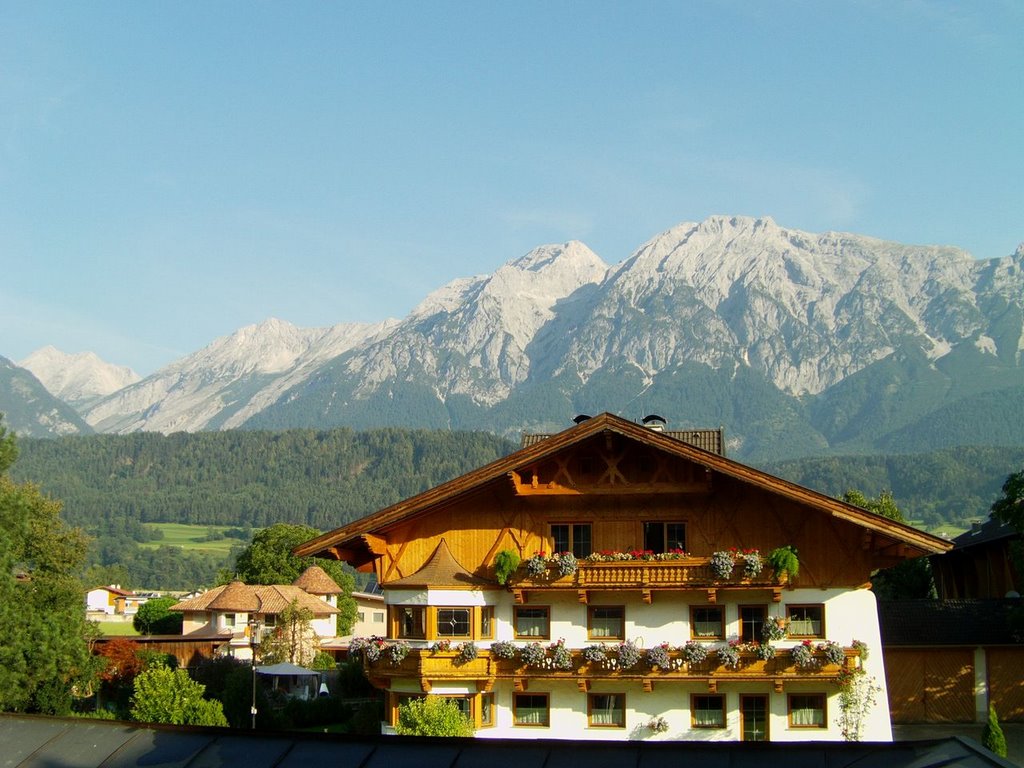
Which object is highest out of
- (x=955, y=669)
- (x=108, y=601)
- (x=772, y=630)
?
(x=108, y=601)

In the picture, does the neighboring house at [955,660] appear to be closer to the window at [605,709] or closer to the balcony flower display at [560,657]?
the window at [605,709]

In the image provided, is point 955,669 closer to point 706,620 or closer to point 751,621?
point 751,621

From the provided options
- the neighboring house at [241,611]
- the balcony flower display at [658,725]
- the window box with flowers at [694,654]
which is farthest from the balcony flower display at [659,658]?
the neighboring house at [241,611]

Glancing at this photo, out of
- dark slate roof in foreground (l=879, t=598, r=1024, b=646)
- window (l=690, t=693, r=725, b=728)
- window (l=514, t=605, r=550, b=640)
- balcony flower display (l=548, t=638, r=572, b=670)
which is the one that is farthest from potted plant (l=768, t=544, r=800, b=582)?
dark slate roof in foreground (l=879, t=598, r=1024, b=646)

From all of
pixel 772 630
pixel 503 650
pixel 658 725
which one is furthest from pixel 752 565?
pixel 503 650

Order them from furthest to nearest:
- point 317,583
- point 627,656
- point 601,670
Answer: point 317,583
point 601,670
point 627,656

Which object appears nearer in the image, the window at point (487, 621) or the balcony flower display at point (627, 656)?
the balcony flower display at point (627, 656)

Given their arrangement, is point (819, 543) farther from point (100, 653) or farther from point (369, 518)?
point (100, 653)

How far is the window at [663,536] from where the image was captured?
37.4 m

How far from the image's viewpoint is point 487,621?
37375mm

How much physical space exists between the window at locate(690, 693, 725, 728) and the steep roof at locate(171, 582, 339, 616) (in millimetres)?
55224

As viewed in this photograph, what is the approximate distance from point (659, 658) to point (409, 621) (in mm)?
7497

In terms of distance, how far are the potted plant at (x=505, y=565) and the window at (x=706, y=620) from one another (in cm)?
539

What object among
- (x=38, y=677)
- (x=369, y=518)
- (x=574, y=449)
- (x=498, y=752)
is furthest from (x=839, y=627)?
(x=38, y=677)
